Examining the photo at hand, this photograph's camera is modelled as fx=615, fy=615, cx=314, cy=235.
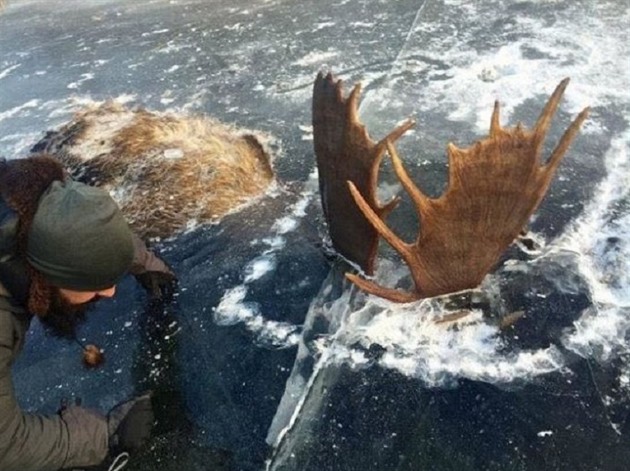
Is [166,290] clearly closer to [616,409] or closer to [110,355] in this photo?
[110,355]

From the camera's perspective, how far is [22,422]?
2.13 meters

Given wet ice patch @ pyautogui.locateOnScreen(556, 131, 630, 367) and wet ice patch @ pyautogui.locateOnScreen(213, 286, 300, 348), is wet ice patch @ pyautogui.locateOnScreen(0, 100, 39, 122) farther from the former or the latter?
wet ice patch @ pyautogui.locateOnScreen(556, 131, 630, 367)

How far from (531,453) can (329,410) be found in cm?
79

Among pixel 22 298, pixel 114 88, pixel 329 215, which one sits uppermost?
pixel 22 298

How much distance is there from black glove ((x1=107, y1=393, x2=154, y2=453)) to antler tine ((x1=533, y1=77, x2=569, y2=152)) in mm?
1866

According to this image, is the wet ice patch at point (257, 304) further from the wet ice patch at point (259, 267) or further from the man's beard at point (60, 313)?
the man's beard at point (60, 313)

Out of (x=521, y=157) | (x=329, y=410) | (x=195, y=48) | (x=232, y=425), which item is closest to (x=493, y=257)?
(x=521, y=157)

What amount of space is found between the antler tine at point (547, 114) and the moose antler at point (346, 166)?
53 centimetres

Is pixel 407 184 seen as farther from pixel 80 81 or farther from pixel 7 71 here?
pixel 7 71

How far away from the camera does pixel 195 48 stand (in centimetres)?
643

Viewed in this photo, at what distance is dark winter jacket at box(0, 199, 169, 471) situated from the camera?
199cm

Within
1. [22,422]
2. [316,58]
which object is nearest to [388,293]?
[22,422]

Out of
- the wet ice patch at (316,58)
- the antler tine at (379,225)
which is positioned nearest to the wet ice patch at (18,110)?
the wet ice patch at (316,58)

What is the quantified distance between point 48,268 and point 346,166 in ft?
4.61
